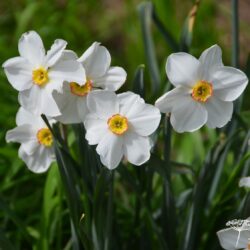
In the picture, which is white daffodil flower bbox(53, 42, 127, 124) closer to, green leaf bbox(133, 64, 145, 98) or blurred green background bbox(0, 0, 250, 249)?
green leaf bbox(133, 64, 145, 98)

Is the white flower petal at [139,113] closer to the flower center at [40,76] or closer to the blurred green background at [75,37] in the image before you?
the flower center at [40,76]

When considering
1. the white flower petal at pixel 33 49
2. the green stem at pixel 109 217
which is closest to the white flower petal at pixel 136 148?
the green stem at pixel 109 217

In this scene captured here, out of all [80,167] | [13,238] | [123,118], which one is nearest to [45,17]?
[13,238]

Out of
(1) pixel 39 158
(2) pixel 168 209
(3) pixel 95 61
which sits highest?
(3) pixel 95 61

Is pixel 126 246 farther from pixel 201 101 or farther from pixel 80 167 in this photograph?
pixel 201 101

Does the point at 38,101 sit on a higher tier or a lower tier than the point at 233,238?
higher

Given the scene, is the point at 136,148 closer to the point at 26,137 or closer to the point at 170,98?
the point at 170,98

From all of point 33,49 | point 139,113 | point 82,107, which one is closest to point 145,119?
point 139,113
